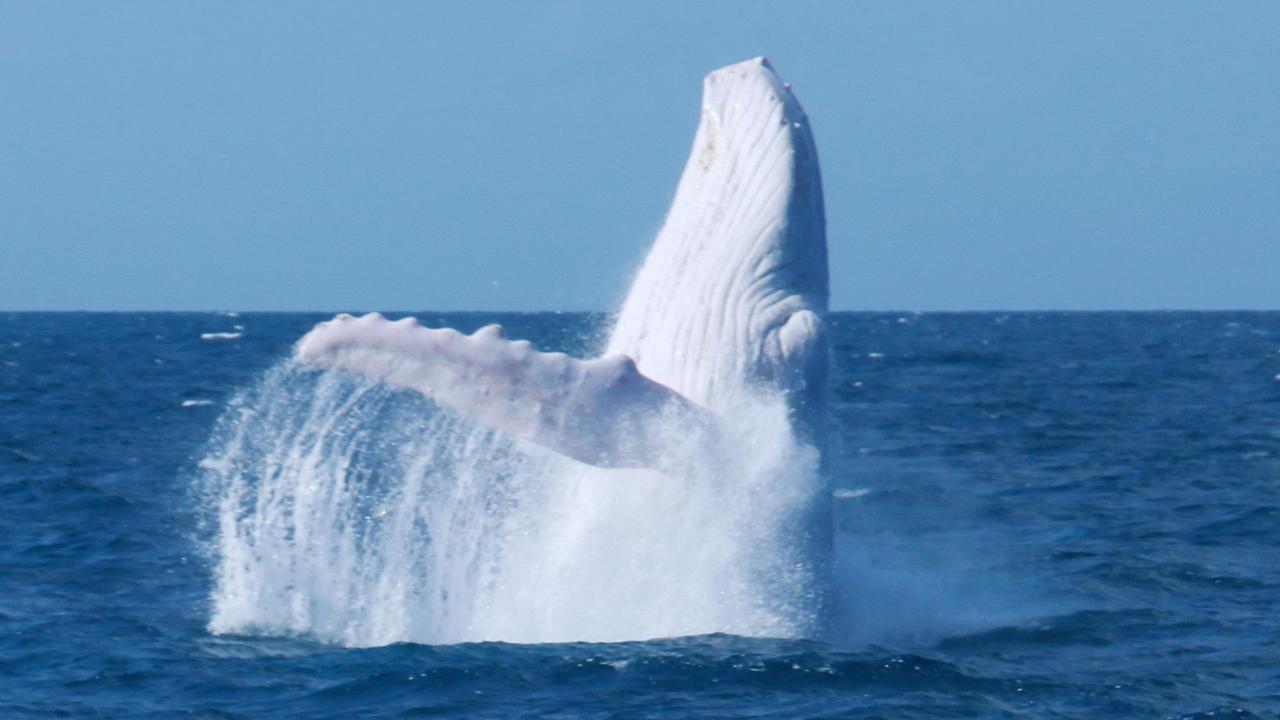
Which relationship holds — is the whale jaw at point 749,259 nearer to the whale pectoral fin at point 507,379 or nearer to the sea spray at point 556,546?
the sea spray at point 556,546

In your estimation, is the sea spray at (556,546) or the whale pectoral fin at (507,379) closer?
the whale pectoral fin at (507,379)

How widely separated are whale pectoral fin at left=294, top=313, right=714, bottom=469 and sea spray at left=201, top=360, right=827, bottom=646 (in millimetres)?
293

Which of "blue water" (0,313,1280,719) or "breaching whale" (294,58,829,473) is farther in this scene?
"blue water" (0,313,1280,719)

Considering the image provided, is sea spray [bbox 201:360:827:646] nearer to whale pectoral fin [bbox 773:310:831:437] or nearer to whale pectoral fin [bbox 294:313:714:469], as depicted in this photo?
whale pectoral fin [bbox 773:310:831:437]

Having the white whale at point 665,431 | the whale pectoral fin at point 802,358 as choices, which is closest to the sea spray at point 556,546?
the white whale at point 665,431

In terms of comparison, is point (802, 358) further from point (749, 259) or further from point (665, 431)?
point (665, 431)

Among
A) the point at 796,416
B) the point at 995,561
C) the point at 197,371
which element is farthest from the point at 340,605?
the point at 197,371

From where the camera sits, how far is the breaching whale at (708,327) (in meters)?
8.57

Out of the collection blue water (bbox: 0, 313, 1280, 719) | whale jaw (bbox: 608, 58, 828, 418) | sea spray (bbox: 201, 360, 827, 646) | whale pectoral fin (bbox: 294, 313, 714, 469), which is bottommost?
blue water (bbox: 0, 313, 1280, 719)

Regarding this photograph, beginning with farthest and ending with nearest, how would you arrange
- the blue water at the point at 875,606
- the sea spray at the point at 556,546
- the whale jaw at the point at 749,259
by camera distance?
the sea spray at the point at 556,546 → the whale jaw at the point at 749,259 → the blue water at the point at 875,606

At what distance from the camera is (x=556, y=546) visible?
396 inches

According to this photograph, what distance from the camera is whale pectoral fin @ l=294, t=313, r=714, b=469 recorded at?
27.8 ft

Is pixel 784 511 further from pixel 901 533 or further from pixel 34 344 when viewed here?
pixel 34 344

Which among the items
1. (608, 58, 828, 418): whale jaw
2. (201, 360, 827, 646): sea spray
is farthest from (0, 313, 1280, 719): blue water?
(608, 58, 828, 418): whale jaw
